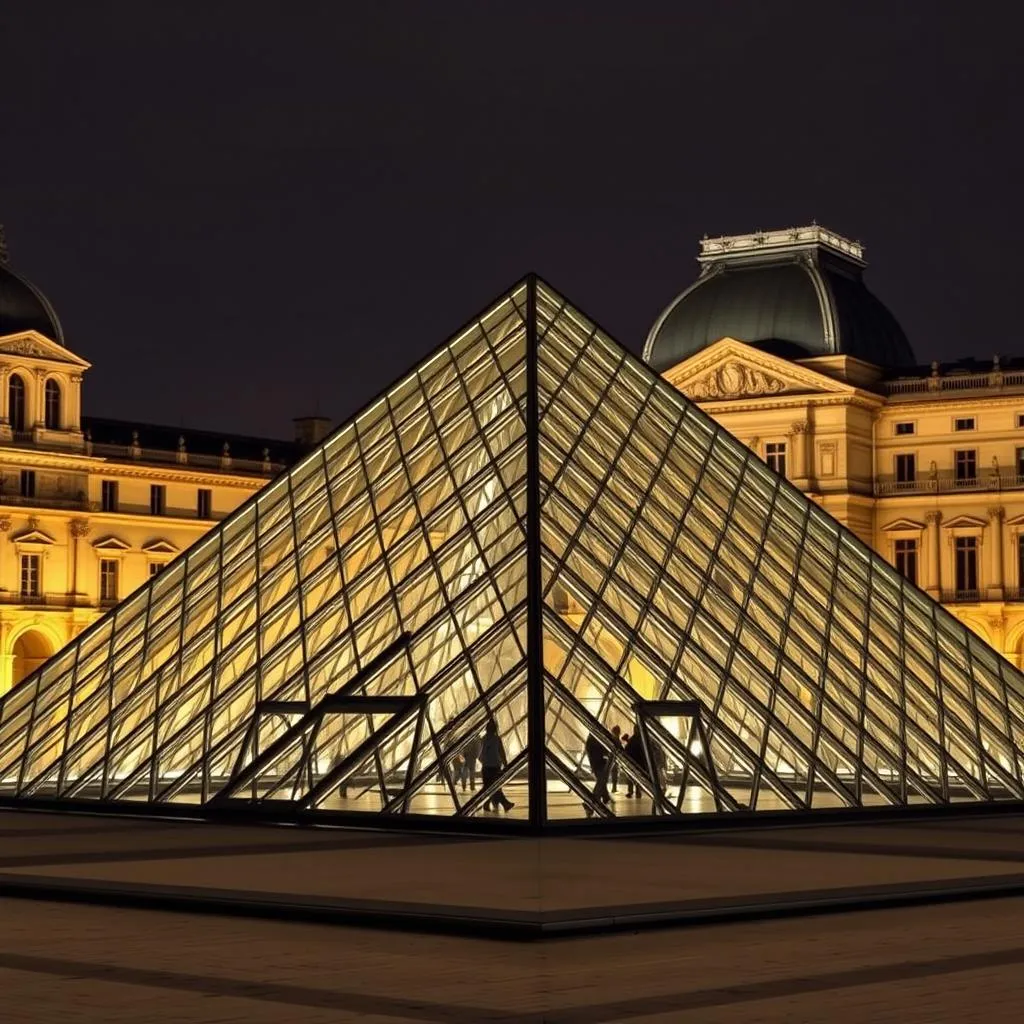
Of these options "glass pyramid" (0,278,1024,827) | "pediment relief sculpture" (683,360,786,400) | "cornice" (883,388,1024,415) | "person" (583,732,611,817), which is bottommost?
"person" (583,732,611,817)

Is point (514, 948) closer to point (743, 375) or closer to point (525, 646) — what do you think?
point (525, 646)

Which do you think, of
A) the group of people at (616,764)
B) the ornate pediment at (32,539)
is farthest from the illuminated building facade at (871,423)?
the group of people at (616,764)

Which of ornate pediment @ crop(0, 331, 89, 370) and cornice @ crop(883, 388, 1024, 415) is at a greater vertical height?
ornate pediment @ crop(0, 331, 89, 370)

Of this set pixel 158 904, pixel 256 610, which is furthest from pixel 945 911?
pixel 256 610

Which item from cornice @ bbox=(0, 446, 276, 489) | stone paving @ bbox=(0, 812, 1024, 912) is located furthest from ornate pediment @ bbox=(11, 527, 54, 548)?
stone paving @ bbox=(0, 812, 1024, 912)

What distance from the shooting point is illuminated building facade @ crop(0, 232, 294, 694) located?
3095 inches

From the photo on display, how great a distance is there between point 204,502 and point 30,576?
10683mm

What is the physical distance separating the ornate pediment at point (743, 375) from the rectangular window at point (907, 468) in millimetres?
3759

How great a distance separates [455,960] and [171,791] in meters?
15.3

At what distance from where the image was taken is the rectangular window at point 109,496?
276ft

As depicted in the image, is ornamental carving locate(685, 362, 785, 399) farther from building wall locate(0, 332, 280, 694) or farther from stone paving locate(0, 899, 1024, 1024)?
stone paving locate(0, 899, 1024, 1024)

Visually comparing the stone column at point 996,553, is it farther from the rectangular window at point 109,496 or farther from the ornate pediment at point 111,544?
the rectangular window at point 109,496

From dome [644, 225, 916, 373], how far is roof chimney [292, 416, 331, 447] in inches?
757

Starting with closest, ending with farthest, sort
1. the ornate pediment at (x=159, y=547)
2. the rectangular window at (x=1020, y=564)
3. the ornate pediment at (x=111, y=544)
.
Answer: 1. the rectangular window at (x=1020, y=564)
2. the ornate pediment at (x=111, y=544)
3. the ornate pediment at (x=159, y=547)
